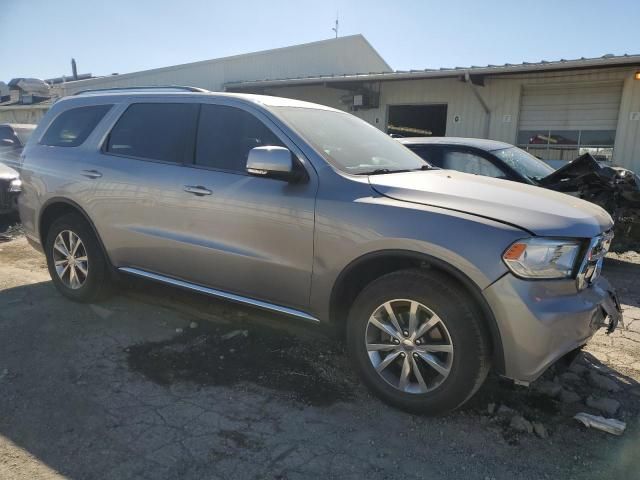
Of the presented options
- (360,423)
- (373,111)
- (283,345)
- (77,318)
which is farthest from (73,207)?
(373,111)

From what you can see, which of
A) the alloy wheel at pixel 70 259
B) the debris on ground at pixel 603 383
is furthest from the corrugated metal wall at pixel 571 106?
the alloy wheel at pixel 70 259

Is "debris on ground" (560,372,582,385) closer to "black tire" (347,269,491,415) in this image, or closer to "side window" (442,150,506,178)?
"black tire" (347,269,491,415)

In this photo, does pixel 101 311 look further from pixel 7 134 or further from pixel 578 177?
pixel 7 134

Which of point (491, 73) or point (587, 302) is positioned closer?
point (587, 302)

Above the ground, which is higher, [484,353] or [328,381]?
[484,353]

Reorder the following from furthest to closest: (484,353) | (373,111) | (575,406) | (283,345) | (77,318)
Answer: (373,111), (77,318), (283,345), (575,406), (484,353)

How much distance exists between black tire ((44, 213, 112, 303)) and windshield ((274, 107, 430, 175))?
206 cm

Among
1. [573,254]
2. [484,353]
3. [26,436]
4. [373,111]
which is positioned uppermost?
[373,111]

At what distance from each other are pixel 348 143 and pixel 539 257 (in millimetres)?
1613

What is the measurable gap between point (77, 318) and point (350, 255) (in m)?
2.63

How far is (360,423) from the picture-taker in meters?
2.82

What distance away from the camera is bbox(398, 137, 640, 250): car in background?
19.6 feet

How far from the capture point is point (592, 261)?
2.82 m

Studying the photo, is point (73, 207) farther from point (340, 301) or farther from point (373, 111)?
point (373, 111)
